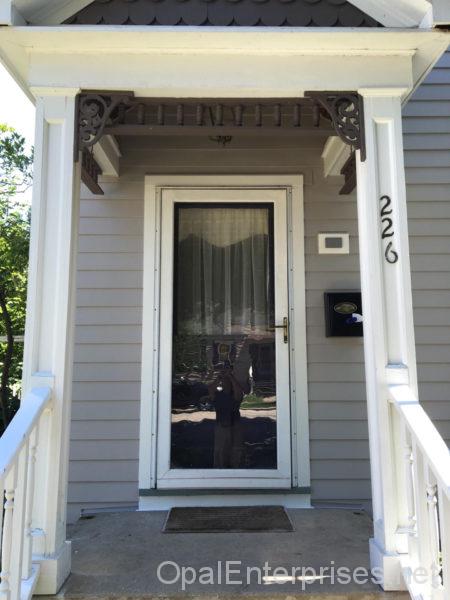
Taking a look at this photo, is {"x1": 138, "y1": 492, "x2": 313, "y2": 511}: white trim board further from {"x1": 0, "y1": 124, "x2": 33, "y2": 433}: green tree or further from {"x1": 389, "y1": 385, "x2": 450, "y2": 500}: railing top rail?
{"x1": 0, "y1": 124, "x2": 33, "y2": 433}: green tree

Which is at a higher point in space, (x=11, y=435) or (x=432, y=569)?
(x=11, y=435)

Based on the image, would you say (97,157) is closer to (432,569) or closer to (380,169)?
(380,169)

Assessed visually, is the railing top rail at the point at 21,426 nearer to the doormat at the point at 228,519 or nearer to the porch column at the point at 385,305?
the doormat at the point at 228,519

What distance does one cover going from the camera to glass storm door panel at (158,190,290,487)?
2.89m

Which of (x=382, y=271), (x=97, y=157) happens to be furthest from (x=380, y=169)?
(x=97, y=157)

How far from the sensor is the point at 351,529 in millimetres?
2455

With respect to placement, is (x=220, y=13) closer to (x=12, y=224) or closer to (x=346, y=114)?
(x=346, y=114)

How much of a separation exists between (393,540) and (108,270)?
2.22m

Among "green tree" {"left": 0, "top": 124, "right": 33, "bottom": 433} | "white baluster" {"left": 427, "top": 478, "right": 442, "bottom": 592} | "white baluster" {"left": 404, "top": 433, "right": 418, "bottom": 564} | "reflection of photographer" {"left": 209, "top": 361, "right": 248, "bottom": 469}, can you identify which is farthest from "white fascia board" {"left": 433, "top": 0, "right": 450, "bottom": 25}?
"green tree" {"left": 0, "top": 124, "right": 33, "bottom": 433}

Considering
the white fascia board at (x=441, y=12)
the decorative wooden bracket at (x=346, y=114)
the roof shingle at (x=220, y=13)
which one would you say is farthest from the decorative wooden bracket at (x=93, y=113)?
the white fascia board at (x=441, y=12)

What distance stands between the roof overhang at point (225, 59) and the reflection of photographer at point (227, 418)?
1.67m

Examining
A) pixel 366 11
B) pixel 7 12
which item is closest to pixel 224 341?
pixel 366 11

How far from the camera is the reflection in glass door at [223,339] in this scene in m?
2.91

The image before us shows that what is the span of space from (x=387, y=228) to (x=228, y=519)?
1785 millimetres
